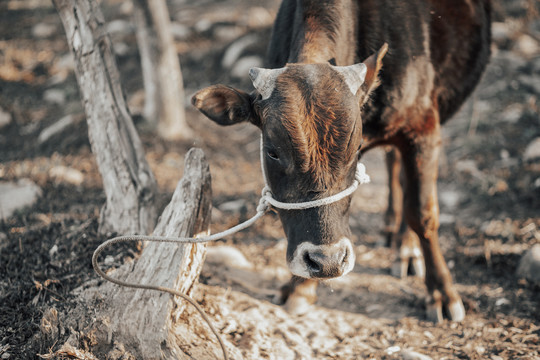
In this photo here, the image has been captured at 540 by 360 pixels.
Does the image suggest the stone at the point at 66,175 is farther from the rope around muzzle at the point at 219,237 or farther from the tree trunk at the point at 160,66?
the rope around muzzle at the point at 219,237

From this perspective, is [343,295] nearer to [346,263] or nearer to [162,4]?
[346,263]

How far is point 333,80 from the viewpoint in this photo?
106 inches

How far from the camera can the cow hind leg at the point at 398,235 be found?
4.46 metres

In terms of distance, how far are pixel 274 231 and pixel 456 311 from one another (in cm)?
208

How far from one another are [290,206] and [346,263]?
46cm

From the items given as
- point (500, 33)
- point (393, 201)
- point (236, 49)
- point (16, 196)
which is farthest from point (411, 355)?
point (500, 33)

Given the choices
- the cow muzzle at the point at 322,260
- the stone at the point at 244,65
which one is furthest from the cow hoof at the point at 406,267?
the stone at the point at 244,65

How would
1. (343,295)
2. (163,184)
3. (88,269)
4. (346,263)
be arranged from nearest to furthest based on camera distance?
(346,263) → (88,269) → (343,295) → (163,184)

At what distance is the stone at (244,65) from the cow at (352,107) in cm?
432

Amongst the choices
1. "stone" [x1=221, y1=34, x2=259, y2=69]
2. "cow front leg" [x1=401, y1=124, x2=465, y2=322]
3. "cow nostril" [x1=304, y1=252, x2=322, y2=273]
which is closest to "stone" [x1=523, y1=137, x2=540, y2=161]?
"cow front leg" [x1=401, y1=124, x2=465, y2=322]

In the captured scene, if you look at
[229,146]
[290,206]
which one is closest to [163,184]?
[229,146]

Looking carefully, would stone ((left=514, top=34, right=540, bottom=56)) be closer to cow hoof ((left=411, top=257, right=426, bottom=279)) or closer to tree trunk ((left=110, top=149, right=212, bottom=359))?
cow hoof ((left=411, top=257, right=426, bottom=279))

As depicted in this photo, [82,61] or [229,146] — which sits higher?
[82,61]

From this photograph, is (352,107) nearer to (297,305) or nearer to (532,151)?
(297,305)
